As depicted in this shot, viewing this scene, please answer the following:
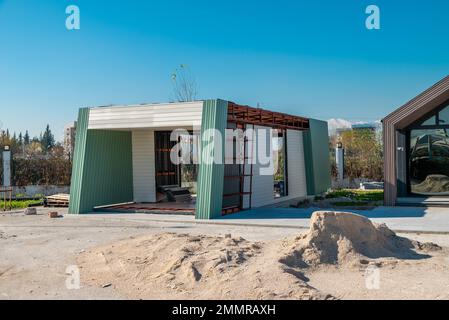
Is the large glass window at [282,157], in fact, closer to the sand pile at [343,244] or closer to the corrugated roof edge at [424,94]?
the corrugated roof edge at [424,94]

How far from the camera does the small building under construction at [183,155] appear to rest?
13383mm

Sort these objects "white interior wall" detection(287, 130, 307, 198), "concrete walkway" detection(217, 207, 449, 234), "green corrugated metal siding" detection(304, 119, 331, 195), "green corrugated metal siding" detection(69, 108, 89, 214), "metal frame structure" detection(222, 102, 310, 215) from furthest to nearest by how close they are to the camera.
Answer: "green corrugated metal siding" detection(304, 119, 331, 195)
"white interior wall" detection(287, 130, 307, 198)
"green corrugated metal siding" detection(69, 108, 89, 214)
"metal frame structure" detection(222, 102, 310, 215)
"concrete walkway" detection(217, 207, 449, 234)

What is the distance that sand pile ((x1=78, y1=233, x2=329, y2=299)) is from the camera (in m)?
5.93

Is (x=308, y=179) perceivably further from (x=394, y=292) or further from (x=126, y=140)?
(x=394, y=292)

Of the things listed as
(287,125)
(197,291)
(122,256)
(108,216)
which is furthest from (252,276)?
(287,125)

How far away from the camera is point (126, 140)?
17.3 metres

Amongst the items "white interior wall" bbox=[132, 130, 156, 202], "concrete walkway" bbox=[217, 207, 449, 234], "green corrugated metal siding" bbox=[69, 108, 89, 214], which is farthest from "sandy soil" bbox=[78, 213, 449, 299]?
"white interior wall" bbox=[132, 130, 156, 202]

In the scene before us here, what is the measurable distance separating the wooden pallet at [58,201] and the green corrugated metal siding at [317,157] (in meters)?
9.69

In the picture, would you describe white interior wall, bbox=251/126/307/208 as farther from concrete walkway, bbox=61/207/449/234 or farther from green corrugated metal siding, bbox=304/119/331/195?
concrete walkway, bbox=61/207/449/234

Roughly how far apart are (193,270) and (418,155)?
12.2 meters

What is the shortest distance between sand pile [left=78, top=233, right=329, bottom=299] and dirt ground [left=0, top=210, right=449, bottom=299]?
12 mm

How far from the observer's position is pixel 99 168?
1574 centimetres

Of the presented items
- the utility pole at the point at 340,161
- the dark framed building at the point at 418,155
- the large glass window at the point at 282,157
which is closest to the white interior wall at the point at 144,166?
the large glass window at the point at 282,157

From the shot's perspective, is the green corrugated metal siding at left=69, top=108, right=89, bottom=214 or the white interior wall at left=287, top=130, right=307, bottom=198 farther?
the white interior wall at left=287, top=130, right=307, bottom=198
